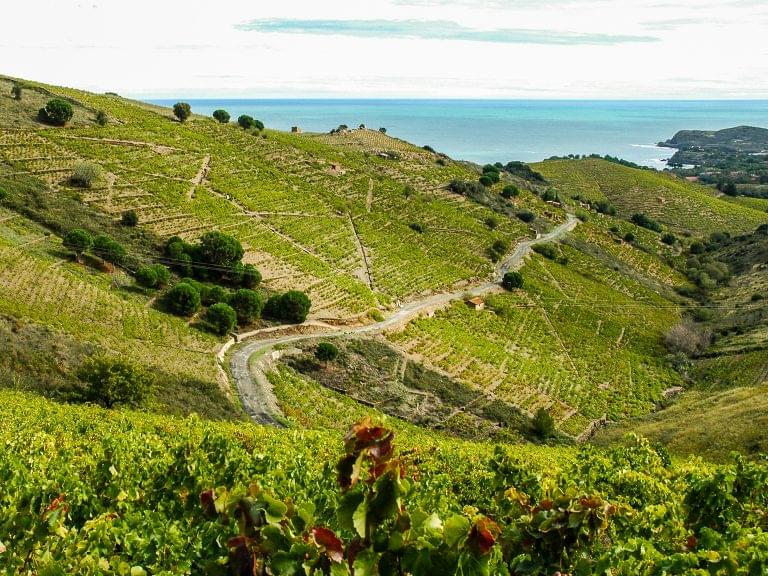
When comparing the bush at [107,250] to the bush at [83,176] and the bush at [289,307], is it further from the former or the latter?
the bush at [83,176]

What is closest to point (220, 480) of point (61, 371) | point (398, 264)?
point (61, 371)

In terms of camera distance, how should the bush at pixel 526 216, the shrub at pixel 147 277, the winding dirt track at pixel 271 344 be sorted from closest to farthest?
the winding dirt track at pixel 271 344, the shrub at pixel 147 277, the bush at pixel 526 216

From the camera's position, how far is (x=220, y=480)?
9305 mm

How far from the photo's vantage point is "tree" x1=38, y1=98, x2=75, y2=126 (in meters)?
53.9

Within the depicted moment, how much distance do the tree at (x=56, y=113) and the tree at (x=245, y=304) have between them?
101 ft

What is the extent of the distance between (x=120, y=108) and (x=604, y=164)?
97426mm

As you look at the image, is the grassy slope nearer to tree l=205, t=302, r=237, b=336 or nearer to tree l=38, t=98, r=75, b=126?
tree l=38, t=98, r=75, b=126

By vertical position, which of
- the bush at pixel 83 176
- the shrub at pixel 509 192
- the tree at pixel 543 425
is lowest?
the tree at pixel 543 425

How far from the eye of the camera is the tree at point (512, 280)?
52875 mm

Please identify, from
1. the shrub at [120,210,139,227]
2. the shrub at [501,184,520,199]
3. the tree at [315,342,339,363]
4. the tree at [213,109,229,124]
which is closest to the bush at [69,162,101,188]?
the shrub at [120,210,139,227]

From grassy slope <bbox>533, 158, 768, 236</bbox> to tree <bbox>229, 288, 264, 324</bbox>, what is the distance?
→ 77340mm

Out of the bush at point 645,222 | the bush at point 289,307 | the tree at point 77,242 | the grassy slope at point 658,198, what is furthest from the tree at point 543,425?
the grassy slope at point 658,198

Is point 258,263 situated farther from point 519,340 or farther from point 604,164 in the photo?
point 604,164

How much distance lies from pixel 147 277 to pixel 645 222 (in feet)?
249
